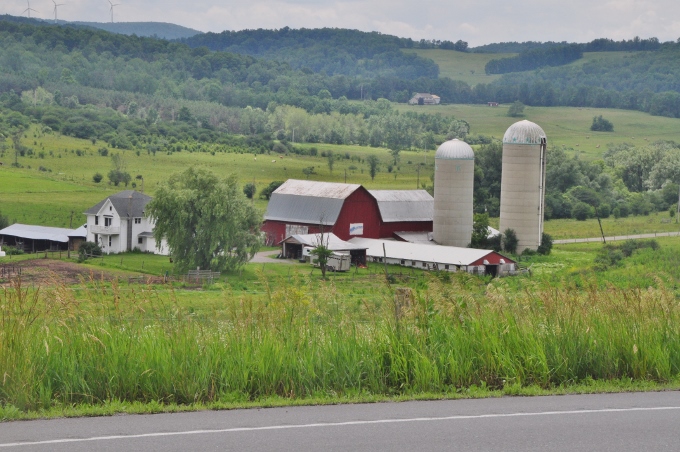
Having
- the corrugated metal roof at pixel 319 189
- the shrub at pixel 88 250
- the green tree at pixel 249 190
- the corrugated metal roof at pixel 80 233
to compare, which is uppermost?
the corrugated metal roof at pixel 319 189

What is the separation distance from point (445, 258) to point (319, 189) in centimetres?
1285

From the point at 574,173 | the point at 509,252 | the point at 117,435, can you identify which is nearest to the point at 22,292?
the point at 117,435

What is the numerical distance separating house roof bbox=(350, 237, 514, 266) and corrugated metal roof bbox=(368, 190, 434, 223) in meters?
4.80

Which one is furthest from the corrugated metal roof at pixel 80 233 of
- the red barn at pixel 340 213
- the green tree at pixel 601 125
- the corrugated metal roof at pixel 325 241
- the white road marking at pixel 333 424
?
the green tree at pixel 601 125

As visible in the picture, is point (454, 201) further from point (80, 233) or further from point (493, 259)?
point (80, 233)

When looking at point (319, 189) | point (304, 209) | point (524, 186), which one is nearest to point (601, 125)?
point (524, 186)

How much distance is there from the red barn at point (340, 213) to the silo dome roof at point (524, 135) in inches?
299

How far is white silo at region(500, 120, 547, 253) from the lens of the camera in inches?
2456

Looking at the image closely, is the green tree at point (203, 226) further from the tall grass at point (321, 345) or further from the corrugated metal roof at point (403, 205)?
the tall grass at point (321, 345)

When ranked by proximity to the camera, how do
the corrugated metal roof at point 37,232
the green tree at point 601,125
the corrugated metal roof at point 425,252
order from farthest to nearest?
the green tree at point 601,125 → the corrugated metal roof at point 37,232 → the corrugated metal roof at point 425,252

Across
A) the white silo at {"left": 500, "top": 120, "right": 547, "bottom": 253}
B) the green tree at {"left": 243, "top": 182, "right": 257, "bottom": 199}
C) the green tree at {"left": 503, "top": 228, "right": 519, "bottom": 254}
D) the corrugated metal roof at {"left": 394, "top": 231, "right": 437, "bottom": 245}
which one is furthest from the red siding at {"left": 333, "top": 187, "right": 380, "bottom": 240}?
the green tree at {"left": 243, "top": 182, "right": 257, "bottom": 199}

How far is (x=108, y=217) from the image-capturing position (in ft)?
190

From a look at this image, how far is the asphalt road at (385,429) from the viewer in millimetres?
8992

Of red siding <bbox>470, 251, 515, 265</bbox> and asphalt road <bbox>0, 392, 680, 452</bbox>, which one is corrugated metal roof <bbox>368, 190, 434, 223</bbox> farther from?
asphalt road <bbox>0, 392, 680, 452</bbox>
